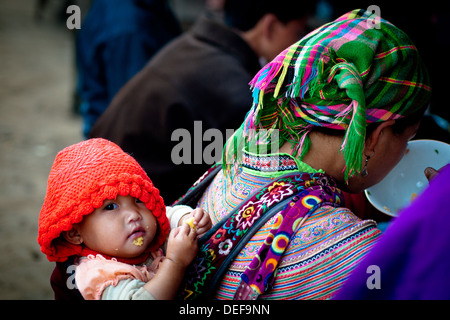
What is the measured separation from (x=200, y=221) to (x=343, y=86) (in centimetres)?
67

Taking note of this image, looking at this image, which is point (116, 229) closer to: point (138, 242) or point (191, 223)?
point (138, 242)

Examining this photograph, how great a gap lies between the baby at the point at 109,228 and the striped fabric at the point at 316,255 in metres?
0.17

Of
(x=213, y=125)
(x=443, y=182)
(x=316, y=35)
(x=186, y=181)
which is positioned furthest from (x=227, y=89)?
(x=443, y=182)

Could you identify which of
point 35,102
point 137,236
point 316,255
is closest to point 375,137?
point 316,255

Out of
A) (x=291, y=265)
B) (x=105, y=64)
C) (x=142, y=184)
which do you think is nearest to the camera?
(x=291, y=265)

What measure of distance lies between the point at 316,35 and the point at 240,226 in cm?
72

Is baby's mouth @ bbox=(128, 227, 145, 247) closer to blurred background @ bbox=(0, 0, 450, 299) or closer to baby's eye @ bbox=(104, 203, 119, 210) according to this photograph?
baby's eye @ bbox=(104, 203, 119, 210)

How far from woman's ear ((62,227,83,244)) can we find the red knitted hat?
26 mm

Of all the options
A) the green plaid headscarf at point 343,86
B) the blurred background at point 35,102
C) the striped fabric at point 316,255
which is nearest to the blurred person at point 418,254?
the striped fabric at point 316,255

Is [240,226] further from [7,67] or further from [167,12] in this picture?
[7,67]

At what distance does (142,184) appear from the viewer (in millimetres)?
1510

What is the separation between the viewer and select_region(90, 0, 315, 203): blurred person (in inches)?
108

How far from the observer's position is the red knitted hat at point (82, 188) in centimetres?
142
